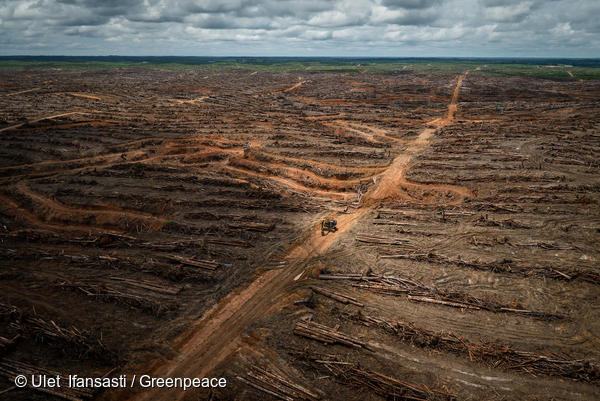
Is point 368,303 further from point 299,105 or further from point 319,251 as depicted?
point 299,105

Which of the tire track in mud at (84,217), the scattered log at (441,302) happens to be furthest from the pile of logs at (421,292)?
the tire track in mud at (84,217)

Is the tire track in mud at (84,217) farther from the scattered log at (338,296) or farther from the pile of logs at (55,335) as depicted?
the scattered log at (338,296)

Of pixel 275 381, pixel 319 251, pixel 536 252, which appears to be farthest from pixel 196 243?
pixel 536 252

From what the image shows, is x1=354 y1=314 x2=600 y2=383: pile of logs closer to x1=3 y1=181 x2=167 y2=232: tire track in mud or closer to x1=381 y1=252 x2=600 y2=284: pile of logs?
x1=381 y1=252 x2=600 y2=284: pile of logs

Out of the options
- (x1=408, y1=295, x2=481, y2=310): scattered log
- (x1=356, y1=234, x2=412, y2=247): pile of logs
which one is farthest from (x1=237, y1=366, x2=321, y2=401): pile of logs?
(x1=356, y1=234, x2=412, y2=247): pile of logs
